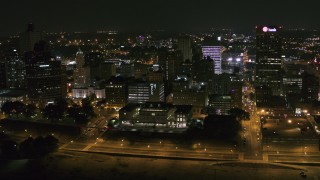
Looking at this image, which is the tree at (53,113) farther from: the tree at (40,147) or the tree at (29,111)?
the tree at (40,147)

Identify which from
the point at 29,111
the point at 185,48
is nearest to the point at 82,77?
the point at 29,111

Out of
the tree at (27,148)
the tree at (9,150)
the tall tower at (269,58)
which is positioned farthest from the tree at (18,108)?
the tall tower at (269,58)

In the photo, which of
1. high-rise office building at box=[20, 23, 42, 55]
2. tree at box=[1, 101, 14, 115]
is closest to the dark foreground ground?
tree at box=[1, 101, 14, 115]

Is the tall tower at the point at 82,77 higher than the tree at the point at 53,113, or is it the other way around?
the tall tower at the point at 82,77

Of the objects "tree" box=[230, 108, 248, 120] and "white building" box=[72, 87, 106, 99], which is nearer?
"tree" box=[230, 108, 248, 120]

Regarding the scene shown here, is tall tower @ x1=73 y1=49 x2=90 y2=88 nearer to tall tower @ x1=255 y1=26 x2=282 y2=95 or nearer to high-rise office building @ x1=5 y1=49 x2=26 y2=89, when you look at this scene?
high-rise office building @ x1=5 y1=49 x2=26 y2=89

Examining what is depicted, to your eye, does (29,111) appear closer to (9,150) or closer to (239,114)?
(9,150)

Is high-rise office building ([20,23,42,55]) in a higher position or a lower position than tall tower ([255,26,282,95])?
higher
